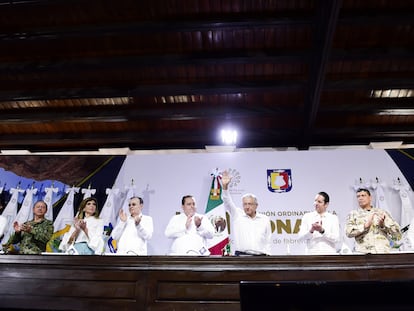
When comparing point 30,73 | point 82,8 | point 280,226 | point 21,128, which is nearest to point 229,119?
point 280,226

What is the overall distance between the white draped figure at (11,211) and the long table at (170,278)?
28.0 inches

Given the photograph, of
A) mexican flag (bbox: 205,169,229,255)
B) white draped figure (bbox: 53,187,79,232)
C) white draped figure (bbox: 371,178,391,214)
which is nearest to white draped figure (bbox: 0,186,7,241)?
white draped figure (bbox: 53,187,79,232)

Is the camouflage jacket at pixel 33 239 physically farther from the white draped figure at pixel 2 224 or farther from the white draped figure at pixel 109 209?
the white draped figure at pixel 109 209

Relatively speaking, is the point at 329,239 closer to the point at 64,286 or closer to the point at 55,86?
the point at 64,286

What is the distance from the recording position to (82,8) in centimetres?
372

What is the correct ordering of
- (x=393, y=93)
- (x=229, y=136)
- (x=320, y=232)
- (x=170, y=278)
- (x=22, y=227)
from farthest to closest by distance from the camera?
1. (x=229, y=136)
2. (x=393, y=93)
3. (x=22, y=227)
4. (x=320, y=232)
5. (x=170, y=278)

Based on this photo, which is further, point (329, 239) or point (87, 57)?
point (87, 57)

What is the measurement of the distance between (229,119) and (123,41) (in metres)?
1.81

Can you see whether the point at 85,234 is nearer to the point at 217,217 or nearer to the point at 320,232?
the point at 217,217

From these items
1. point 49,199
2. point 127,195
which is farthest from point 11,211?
point 127,195

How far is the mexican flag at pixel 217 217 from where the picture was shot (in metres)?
4.12

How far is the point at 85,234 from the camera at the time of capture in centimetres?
426

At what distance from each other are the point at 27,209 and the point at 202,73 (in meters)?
2.82

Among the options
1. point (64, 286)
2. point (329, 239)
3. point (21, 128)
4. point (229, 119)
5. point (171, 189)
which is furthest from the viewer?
point (21, 128)
